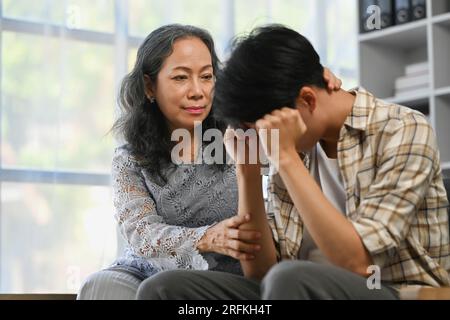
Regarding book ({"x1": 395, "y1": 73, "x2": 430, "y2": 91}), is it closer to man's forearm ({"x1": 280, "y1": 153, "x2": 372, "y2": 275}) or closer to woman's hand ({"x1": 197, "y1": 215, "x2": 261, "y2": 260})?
woman's hand ({"x1": 197, "y1": 215, "x2": 261, "y2": 260})

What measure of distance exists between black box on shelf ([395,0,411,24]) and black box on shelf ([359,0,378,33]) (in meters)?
0.09

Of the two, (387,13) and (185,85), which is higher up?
(387,13)

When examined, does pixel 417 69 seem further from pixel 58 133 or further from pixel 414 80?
pixel 58 133

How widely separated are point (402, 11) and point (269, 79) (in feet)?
6.57

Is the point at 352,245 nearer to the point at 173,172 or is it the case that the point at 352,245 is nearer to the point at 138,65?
the point at 173,172

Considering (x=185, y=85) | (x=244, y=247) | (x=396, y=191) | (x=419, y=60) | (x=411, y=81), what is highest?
(x=419, y=60)

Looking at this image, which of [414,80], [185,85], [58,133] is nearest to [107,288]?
[185,85]

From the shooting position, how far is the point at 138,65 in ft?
6.84

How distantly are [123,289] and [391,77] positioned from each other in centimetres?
202

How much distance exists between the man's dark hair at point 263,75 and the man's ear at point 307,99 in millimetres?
10

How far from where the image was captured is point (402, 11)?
10.5ft

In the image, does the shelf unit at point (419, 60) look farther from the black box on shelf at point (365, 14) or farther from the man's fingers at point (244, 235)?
the man's fingers at point (244, 235)

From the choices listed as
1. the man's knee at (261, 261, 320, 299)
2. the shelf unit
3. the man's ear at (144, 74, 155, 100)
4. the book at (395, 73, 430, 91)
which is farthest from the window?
the man's knee at (261, 261, 320, 299)
